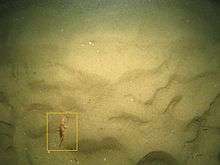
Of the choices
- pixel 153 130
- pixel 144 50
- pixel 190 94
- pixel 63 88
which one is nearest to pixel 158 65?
pixel 144 50

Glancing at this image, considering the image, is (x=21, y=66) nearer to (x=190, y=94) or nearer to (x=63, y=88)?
(x=63, y=88)

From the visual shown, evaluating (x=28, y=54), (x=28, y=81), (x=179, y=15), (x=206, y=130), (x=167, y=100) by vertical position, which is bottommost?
(x=206, y=130)

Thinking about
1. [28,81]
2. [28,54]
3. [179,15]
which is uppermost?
[179,15]

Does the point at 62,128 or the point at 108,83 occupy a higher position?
the point at 108,83

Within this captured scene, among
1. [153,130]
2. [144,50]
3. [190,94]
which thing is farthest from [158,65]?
[153,130]

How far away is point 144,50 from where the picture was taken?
2.23m

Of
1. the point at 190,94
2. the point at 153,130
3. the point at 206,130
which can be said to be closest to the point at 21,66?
the point at 153,130

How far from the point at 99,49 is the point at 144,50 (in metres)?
0.29

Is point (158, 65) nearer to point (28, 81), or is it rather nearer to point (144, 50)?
point (144, 50)

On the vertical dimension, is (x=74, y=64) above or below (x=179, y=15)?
→ below

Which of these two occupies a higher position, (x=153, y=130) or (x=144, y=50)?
(x=144, y=50)

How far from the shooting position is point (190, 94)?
2256 mm

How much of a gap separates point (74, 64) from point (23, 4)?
20.3 inches

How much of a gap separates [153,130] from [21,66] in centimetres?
95
